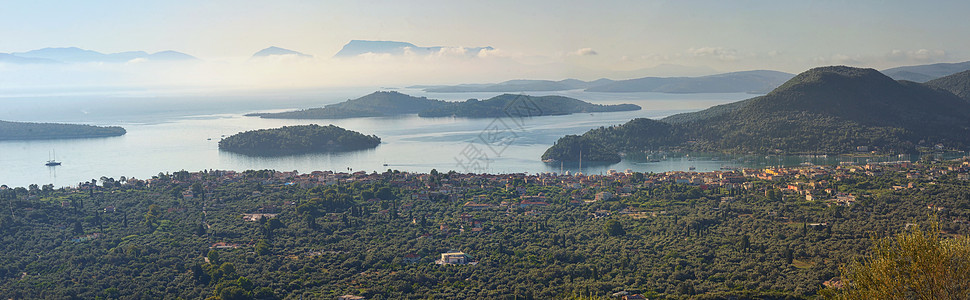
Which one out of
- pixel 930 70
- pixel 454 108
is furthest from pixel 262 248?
pixel 930 70

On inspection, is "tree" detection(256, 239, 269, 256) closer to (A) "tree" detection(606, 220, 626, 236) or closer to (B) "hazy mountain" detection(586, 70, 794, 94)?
(A) "tree" detection(606, 220, 626, 236)

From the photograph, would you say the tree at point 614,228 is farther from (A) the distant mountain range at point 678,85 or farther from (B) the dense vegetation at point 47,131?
(A) the distant mountain range at point 678,85

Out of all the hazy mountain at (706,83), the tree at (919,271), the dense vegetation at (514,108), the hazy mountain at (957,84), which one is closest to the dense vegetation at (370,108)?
the dense vegetation at (514,108)

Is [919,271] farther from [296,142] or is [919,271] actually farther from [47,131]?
[47,131]

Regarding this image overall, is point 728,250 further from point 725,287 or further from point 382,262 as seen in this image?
point 382,262

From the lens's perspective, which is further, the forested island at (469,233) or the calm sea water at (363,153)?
the calm sea water at (363,153)

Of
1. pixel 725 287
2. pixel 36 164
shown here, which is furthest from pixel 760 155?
pixel 36 164
